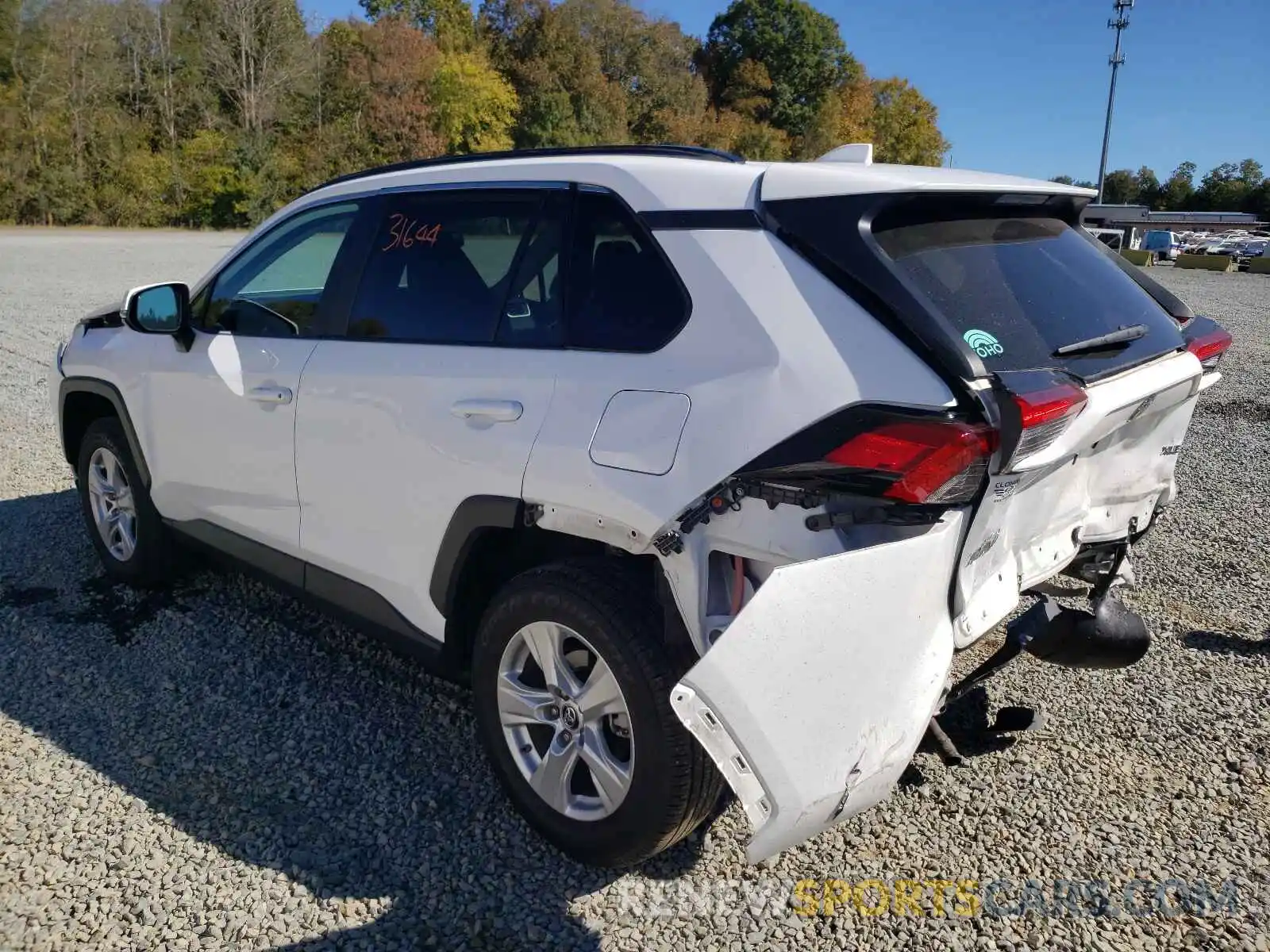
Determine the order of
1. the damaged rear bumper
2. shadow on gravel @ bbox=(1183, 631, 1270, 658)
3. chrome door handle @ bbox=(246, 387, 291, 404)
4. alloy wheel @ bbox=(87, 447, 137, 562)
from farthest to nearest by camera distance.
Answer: alloy wheel @ bbox=(87, 447, 137, 562) < shadow on gravel @ bbox=(1183, 631, 1270, 658) < chrome door handle @ bbox=(246, 387, 291, 404) < the damaged rear bumper

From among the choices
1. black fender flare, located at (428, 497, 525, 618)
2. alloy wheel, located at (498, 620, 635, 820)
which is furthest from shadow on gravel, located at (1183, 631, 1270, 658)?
black fender flare, located at (428, 497, 525, 618)

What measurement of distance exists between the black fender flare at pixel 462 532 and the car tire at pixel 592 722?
0.54ft

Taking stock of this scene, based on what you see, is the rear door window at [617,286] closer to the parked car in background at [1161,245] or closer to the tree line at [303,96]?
the tree line at [303,96]

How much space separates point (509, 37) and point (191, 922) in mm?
75103

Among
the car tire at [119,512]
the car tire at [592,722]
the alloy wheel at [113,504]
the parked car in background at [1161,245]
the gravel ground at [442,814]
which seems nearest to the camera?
the car tire at [592,722]

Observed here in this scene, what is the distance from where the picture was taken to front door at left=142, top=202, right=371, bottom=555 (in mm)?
3350

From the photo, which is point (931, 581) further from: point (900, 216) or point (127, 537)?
point (127, 537)

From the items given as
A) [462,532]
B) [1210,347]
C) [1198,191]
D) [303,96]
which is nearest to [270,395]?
[462,532]

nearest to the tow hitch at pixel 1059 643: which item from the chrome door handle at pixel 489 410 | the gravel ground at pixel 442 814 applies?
the gravel ground at pixel 442 814

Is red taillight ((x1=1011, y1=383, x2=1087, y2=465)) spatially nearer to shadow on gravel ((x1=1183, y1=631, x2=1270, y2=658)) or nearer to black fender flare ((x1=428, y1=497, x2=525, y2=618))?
black fender flare ((x1=428, y1=497, x2=525, y2=618))

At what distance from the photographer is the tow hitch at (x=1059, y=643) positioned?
2482 mm

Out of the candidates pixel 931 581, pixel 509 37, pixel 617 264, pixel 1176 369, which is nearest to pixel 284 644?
pixel 617 264

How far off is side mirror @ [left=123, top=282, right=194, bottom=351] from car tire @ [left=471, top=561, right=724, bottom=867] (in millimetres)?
1949

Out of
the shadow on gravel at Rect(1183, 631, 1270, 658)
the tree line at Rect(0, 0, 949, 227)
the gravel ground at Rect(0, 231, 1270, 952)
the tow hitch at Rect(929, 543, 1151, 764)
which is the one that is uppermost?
the tree line at Rect(0, 0, 949, 227)
